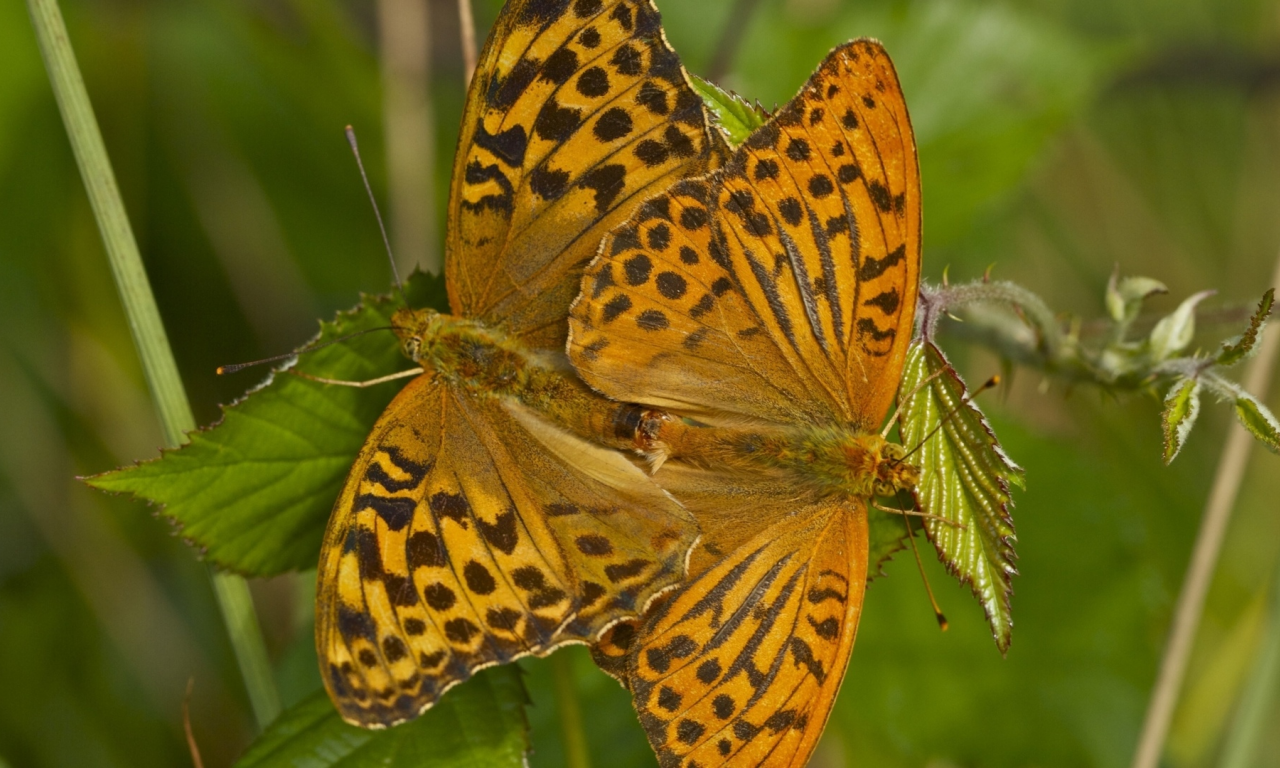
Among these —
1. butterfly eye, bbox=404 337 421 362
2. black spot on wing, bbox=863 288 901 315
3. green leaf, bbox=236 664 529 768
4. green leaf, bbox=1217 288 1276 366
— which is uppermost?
black spot on wing, bbox=863 288 901 315

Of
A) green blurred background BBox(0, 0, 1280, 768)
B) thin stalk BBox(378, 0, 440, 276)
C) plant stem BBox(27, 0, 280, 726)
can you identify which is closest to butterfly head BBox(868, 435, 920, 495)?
green blurred background BBox(0, 0, 1280, 768)

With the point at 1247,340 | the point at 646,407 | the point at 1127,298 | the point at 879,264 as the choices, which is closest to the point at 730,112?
the point at 879,264

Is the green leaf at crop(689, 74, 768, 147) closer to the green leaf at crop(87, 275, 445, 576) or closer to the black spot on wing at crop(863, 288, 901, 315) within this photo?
the black spot on wing at crop(863, 288, 901, 315)

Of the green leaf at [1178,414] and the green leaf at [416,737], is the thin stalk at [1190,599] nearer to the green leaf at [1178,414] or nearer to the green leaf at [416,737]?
the green leaf at [1178,414]

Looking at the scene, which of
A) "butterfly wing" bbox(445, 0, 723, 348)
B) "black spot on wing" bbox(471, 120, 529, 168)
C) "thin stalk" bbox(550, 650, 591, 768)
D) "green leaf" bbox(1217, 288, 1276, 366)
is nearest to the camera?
"green leaf" bbox(1217, 288, 1276, 366)

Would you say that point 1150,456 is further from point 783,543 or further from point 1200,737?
point 783,543

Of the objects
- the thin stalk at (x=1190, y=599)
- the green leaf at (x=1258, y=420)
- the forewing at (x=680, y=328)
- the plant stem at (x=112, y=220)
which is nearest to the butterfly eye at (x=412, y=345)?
the forewing at (x=680, y=328)

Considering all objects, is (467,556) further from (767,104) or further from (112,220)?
(767,104)
